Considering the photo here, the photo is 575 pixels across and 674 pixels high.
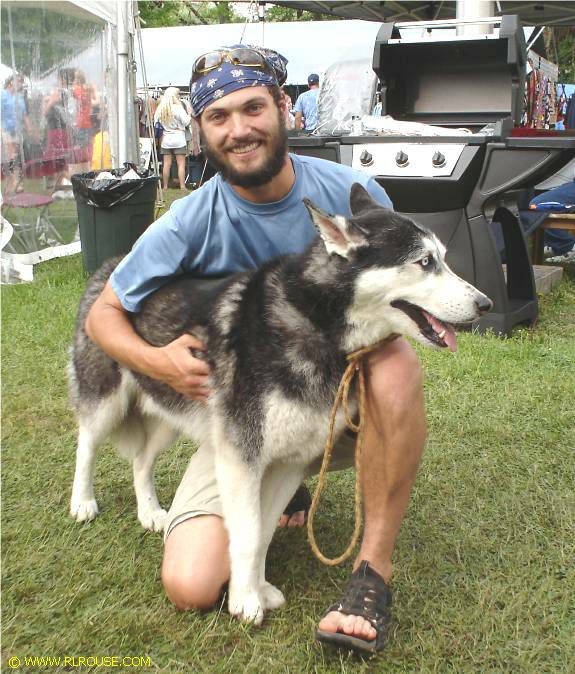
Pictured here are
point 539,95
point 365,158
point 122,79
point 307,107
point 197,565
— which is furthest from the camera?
point 307,107

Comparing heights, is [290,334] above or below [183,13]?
below

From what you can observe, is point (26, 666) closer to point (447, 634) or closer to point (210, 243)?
point (447, 634)

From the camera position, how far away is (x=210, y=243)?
101 inches

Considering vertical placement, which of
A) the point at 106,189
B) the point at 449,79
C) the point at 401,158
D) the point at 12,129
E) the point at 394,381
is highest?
the point at 449,79

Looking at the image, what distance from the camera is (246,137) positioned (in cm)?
245

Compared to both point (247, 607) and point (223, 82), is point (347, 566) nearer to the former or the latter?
point (247, 607)

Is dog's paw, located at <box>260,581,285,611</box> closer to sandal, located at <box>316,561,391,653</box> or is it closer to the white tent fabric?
sandal, located at <box>316,561,391,653</box>

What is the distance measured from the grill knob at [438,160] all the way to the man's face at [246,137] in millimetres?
2780

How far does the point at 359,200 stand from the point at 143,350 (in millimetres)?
862

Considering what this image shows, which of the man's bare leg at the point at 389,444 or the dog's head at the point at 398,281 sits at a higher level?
the dog's head at the point at 398,281

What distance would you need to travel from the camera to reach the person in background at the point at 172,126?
1445 centimetres

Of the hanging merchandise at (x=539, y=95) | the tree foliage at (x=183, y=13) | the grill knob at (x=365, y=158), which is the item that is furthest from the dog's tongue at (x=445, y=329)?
the tree foliage at (x=183, y=13)

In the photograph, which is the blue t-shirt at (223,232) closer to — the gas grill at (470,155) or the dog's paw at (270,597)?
the dog's paw at (270,597)

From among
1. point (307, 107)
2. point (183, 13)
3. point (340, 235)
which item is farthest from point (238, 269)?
point (183, 13)
